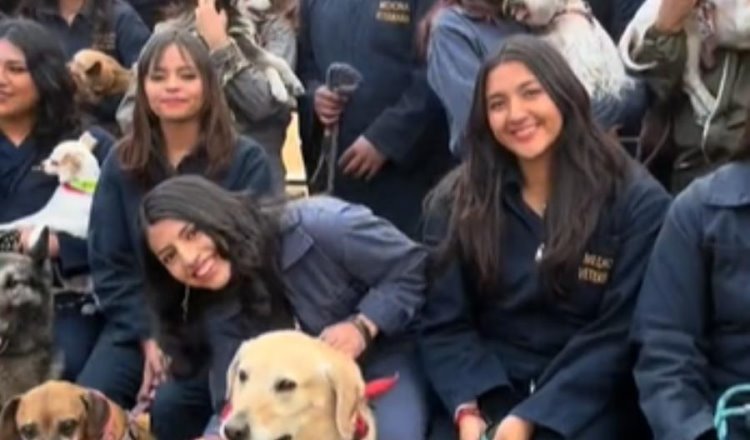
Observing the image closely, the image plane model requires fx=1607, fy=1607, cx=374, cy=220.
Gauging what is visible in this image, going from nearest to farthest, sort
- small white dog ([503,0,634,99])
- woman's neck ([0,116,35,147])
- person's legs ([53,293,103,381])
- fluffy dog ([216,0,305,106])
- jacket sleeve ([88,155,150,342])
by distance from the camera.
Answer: small white dog ([503,0,634,99]), jacket sleeve ([88,155,150,342]), person's legs ([53,293,103,381]), woman's neck ([0,116,35,147]), fluffy dog ([216,0,305,106])

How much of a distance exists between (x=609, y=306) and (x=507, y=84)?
0.63 meters

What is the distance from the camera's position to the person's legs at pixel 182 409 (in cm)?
461

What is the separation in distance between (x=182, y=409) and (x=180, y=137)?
0.86 meters

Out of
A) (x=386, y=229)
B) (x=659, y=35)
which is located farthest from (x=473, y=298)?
(x=659, y=35)

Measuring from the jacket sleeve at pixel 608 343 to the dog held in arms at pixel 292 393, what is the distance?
0.47 meters

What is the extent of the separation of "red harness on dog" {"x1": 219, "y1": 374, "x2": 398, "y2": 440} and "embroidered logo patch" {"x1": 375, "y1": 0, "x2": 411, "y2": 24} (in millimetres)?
1500

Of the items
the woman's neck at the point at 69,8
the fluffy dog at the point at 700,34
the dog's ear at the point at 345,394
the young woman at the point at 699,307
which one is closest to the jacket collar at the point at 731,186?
the young woman at the point at 699,307

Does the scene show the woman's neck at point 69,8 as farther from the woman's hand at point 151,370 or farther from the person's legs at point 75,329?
the woman's hand at point 151,370

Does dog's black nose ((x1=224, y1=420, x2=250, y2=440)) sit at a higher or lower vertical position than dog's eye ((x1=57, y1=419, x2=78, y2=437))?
higher

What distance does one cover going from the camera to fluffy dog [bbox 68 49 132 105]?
221 inches

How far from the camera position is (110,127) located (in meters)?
5.71

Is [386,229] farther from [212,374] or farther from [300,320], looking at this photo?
[212,374]

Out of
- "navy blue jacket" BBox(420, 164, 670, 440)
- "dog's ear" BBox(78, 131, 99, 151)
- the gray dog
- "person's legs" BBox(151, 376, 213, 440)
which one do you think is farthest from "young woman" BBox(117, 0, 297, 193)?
"navy blue jacket" BBox(420, 164, 670, 440)

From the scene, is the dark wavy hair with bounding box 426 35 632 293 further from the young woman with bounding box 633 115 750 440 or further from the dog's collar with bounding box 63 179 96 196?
the dog's collar with bounding box 63 179 96 196
